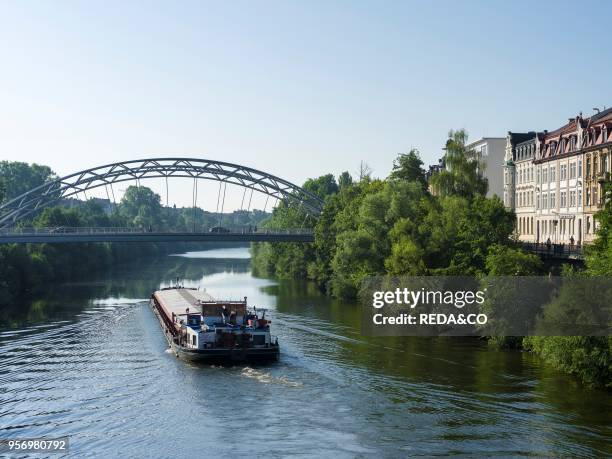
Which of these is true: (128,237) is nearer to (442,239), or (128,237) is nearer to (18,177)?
(442,239)

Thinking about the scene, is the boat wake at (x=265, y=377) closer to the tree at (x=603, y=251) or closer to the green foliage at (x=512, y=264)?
the tree at (x=603, y=251)

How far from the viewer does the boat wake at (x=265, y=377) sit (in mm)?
38969

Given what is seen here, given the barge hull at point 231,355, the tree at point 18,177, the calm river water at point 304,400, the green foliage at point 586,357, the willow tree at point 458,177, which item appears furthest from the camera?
the tree at point 18,177

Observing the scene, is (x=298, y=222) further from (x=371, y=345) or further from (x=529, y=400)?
(x=529, y=400)

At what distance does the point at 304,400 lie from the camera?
117 feet

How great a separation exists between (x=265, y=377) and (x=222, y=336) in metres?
5.30

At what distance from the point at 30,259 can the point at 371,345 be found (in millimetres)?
54139

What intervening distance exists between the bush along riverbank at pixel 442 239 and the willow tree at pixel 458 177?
0.08m

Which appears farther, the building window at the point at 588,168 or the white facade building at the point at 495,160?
the white facade building at the point at 495,160

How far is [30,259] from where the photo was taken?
9281 centimetres

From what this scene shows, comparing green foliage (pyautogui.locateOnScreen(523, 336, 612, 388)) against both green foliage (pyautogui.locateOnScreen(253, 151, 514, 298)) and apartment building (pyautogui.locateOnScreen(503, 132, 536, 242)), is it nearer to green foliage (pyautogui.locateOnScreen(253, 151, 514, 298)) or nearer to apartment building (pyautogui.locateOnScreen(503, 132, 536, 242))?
green foliage (pyautogui.locateOnScreen(253, 151, 514, 298))

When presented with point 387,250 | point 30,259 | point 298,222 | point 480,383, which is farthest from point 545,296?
point 298,222

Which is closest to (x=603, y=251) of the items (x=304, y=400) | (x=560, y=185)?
(x=304, y=400)

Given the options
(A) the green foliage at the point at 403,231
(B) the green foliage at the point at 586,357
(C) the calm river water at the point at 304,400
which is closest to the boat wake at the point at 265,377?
(C) the calm river water at the point at 304,400
